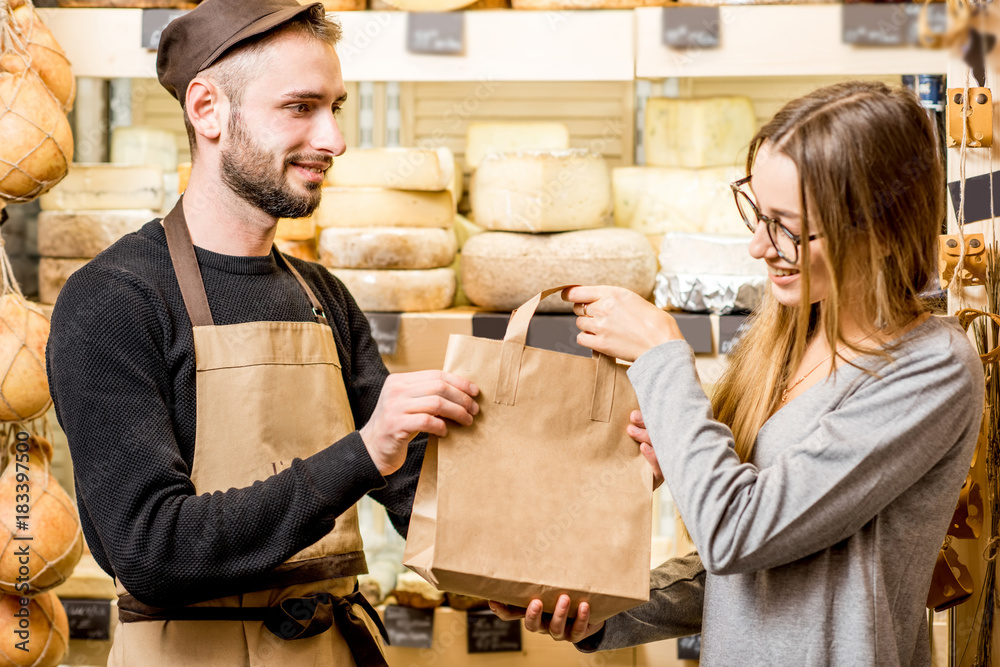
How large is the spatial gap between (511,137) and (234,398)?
4.00ft

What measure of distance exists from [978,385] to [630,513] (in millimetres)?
434

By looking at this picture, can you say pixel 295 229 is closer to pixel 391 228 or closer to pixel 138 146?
pixel 391 228

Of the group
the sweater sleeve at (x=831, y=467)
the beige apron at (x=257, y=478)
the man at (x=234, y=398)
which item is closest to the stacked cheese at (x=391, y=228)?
the man at (x=234, y=398)

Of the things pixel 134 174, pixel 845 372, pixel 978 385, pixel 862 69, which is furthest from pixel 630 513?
pixel 134 174

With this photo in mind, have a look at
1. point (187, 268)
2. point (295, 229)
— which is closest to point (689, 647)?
point (295, 229)

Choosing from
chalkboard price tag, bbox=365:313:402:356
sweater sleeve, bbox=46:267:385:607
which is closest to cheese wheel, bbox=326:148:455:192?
chalkboard price tag, bbox=365:313:402:356

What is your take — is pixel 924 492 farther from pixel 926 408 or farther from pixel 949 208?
pixel 949 208

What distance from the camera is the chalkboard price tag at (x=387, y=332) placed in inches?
76.6

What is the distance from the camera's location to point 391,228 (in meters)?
2.01

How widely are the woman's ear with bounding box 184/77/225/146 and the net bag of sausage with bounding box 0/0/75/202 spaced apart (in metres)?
0.53

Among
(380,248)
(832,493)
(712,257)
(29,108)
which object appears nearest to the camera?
(832,493)

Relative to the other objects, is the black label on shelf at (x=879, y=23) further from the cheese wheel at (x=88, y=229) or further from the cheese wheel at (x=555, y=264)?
the cheese wheel at (x=88, y=229)

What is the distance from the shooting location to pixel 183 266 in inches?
48.8

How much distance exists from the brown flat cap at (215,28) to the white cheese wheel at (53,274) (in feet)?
2.89
